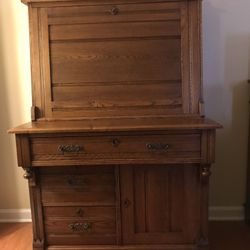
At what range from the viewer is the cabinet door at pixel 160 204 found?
169 centimetres

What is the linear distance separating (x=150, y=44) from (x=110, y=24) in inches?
10.6

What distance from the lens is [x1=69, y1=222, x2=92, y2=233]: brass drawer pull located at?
176 centimetres

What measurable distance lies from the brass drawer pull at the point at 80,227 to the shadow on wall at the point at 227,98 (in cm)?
99

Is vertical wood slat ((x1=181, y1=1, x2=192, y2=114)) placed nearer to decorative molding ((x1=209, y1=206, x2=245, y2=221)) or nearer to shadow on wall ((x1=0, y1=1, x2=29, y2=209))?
decorative molding ((x1=209, y1=206, x2=245, y2=221))

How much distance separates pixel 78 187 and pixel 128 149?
403 mm

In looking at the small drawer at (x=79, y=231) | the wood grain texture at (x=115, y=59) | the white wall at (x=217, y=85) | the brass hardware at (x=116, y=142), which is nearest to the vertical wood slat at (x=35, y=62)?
the wood grain texture at (x=115, y=59)

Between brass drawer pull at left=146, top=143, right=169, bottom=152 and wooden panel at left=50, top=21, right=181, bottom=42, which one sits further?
wooden panel at left=50, top=21, right=181, bottom=42

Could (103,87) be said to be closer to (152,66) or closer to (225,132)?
(152,66)

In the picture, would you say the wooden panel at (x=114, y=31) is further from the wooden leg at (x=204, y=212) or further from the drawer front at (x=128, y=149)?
the wooden leg at (x=204, y=212)

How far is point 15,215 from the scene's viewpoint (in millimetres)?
2318

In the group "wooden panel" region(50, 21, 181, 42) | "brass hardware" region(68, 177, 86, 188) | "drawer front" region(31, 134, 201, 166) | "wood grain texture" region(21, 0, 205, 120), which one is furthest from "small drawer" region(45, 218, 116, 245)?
"wooden panel" region(50, 21, 181, 42)

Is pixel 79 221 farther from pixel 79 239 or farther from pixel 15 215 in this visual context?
pixel 15 215

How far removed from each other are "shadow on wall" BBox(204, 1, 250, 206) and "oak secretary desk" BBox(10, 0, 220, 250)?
345 millimetres

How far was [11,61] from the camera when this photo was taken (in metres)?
2.16
